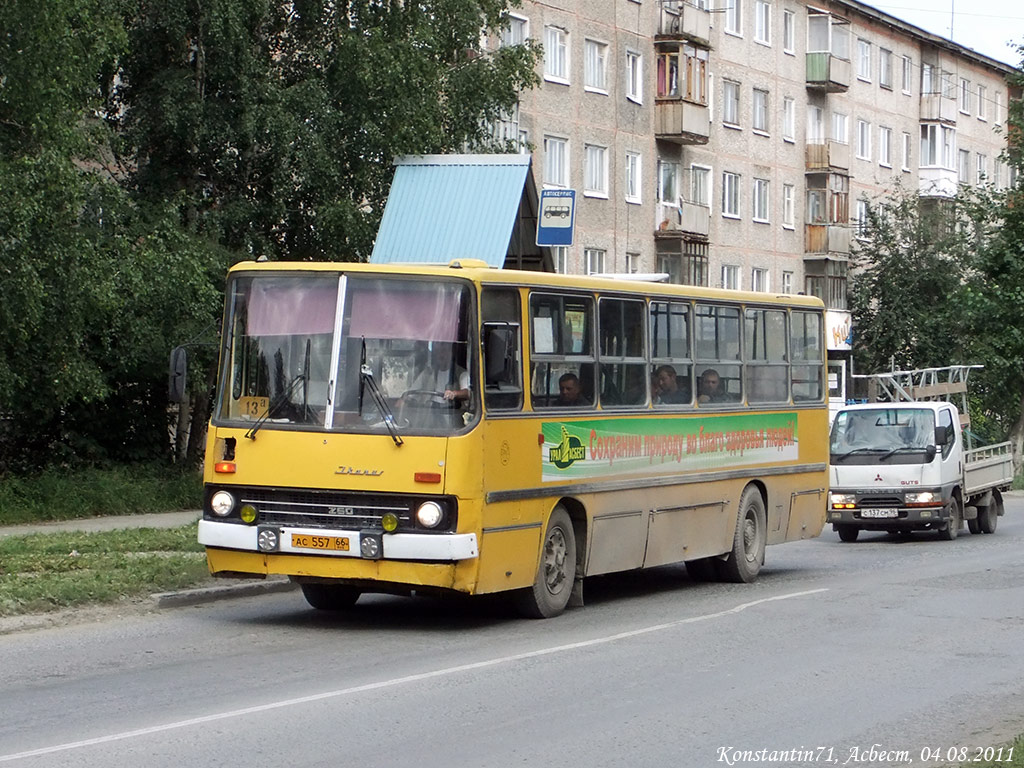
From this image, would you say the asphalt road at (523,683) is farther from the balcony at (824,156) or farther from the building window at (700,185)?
the balcony at (824,156)

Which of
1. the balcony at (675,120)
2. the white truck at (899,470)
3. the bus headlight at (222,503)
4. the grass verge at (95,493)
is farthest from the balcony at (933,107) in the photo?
the bus headlight at (222,503)

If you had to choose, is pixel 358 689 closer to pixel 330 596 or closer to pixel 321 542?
pixel 321 542

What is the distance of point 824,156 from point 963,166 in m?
16.9

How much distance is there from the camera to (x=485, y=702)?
970 centimetres

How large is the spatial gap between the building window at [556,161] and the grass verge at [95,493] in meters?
21.4

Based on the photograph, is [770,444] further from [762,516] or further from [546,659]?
[546,659]

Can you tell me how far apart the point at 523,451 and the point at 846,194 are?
51.5 meters

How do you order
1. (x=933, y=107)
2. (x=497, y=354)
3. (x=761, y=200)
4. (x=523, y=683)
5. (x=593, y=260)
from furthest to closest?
(x=933, y=107), (x=761, y=200), (x=593, y=260), (x=497, y=354), (x=523, y=683)

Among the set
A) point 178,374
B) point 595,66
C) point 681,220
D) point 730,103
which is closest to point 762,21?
point 730,103

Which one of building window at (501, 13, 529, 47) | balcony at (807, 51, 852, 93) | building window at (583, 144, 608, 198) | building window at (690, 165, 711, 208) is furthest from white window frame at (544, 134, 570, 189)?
balcony at (807, 51, 852, 93)

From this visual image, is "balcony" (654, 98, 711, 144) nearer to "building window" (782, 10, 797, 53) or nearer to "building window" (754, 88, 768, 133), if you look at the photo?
"building window" (754, 88, 768, 133)

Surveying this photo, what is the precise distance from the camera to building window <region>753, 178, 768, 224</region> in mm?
58688

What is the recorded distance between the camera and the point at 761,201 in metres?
59.2

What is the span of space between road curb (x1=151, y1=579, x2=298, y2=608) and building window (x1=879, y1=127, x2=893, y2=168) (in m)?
55.9
